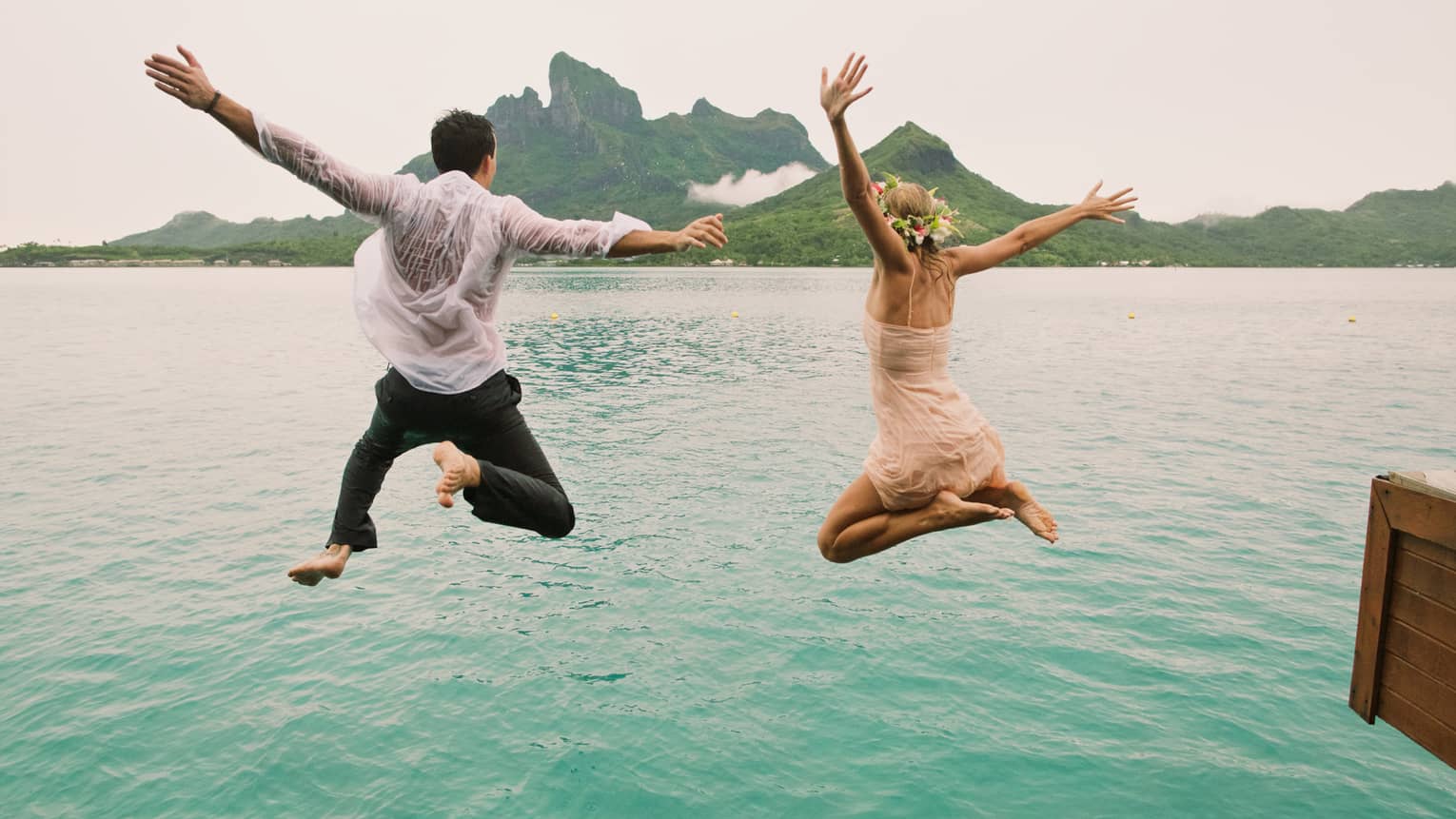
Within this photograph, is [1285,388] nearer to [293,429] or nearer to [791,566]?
[791,566]

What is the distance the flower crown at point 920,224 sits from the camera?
6188 mm

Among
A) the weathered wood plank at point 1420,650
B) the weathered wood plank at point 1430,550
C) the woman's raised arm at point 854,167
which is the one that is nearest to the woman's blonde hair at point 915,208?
the woman's raised arm at point 854,167

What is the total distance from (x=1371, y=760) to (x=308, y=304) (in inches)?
3986

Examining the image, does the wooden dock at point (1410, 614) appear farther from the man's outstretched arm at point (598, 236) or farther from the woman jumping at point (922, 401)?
the man's outstretched arm at point (598, 236)

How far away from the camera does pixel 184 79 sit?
4.64m

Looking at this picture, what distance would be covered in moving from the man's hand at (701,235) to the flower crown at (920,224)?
1.69 meters

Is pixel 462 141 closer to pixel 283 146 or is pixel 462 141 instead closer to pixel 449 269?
pixel 449 269

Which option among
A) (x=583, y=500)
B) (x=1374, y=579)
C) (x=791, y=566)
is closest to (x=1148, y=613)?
(x=791, y=566)

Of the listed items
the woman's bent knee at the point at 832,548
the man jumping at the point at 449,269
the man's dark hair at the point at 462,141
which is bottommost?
the woman's bent knee at the point at 832,548

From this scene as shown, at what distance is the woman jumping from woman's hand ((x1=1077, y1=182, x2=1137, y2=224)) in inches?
0.5

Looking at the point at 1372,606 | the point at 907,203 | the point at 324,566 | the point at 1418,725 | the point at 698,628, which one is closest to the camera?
the point at 324,566

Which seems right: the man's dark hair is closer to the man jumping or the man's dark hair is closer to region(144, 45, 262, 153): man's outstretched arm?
the man jumping

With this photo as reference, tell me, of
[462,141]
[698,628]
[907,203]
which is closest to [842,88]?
[907,203]

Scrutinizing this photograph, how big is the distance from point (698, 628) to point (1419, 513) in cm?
1204
